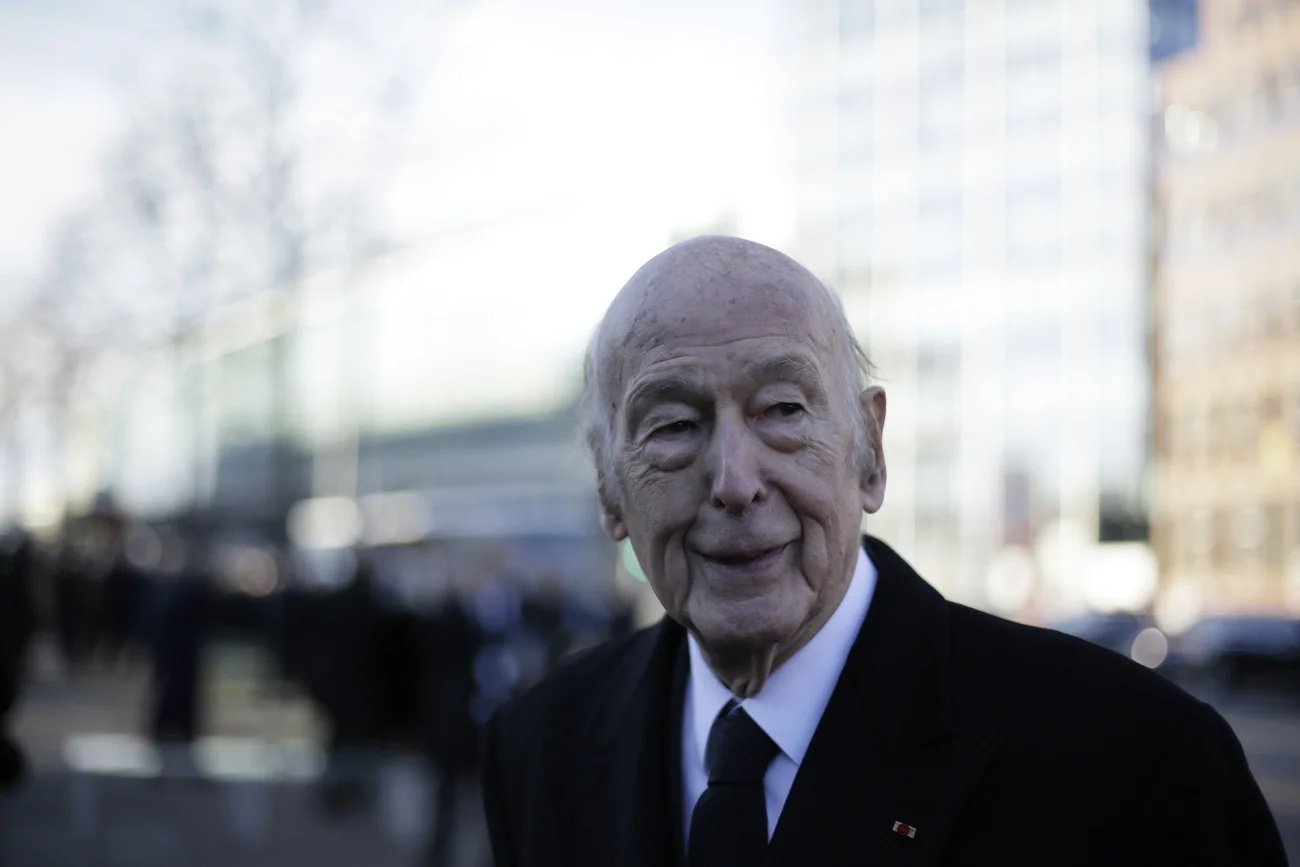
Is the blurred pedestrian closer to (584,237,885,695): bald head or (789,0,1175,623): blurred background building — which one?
(584,237,885,695): bald head

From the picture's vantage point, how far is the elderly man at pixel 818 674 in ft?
6.06

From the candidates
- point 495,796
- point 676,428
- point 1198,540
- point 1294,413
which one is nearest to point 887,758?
point 676,428

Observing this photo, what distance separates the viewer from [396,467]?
5319 cm

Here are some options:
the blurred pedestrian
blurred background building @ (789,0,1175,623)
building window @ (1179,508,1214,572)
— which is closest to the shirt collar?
the blurred pedestrian

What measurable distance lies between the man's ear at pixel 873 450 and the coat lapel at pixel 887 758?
0.55 ft

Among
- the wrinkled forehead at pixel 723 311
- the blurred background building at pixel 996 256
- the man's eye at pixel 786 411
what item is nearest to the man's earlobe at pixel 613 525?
the wrinkled forehead at pixel 723 311

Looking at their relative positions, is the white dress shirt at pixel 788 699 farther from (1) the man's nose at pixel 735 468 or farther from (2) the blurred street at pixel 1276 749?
(2) the blurred street at pixel 1276 749

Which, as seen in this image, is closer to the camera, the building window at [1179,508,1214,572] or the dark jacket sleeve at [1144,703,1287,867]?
the dark jacket sleeve at [1144,703,1287,867]

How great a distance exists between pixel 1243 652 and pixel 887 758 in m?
26.9

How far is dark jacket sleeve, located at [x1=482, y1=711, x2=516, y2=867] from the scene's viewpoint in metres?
2.39

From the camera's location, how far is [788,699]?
206 cm

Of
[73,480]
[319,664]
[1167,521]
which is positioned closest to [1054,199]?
[1167,521]

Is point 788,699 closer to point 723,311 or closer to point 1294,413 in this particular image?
point 723,311

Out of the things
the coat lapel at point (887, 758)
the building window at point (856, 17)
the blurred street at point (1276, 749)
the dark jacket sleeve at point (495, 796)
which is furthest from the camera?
the building window at point (856, 17)
